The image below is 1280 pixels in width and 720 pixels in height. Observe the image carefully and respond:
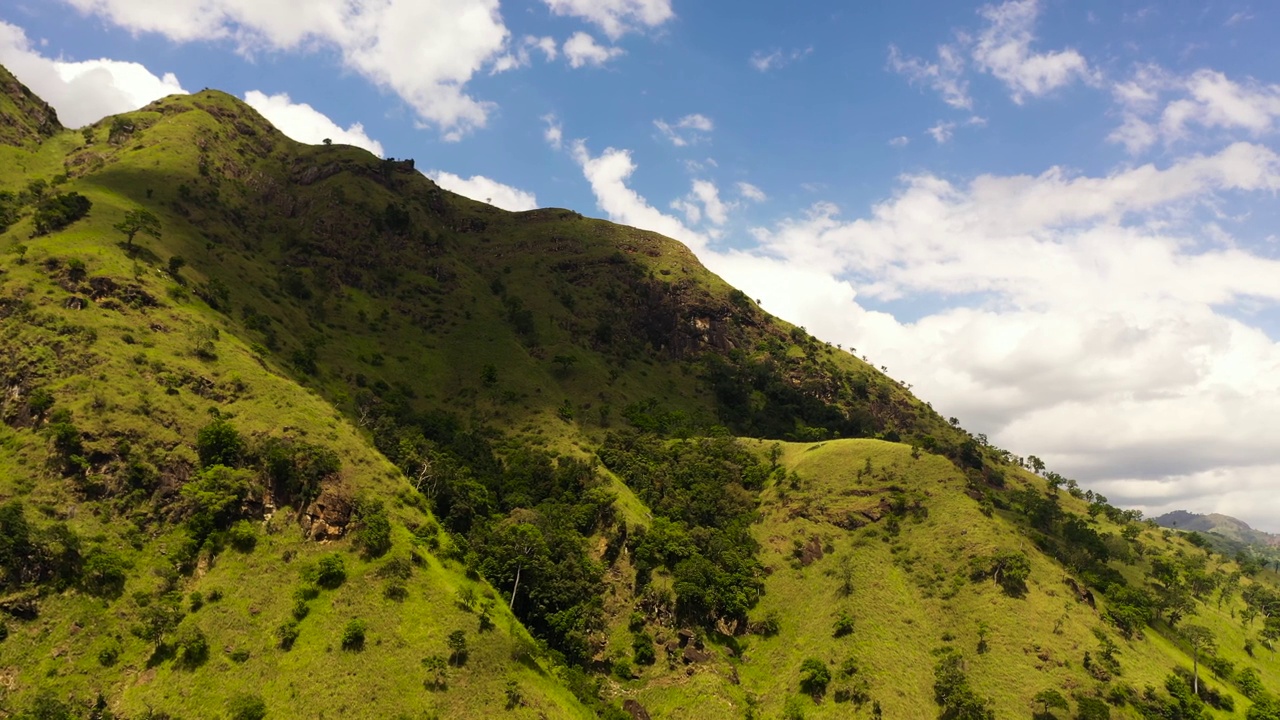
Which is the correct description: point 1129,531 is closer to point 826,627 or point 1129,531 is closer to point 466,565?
point 826,627

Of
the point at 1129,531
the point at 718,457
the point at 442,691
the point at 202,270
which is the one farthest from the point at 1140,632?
the point at 202,270

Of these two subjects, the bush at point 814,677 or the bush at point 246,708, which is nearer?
the bush at point 246,708

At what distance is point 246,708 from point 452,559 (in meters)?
34.7

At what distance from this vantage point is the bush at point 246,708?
69438 mm

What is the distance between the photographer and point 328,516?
94.9m

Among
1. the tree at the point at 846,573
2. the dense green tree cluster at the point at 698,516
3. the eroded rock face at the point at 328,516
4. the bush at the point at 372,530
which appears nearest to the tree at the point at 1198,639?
the tree at the point at 846,573

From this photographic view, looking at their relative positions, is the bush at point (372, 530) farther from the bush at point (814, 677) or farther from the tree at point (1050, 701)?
the tree at point (1050, 701)

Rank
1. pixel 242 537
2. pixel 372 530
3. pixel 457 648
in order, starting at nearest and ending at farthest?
pixel 457 648
pixel 242 537
pixel 372 530

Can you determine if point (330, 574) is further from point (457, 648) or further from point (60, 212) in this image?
point (60, 212)

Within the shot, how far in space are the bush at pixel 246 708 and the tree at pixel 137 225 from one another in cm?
10531

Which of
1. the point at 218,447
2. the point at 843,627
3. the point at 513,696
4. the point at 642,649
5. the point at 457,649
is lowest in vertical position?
the point at 513,696

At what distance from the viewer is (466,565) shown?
101m

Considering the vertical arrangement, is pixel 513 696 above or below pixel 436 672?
below

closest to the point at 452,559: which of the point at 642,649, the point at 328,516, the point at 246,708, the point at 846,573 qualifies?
the point at 328,516
